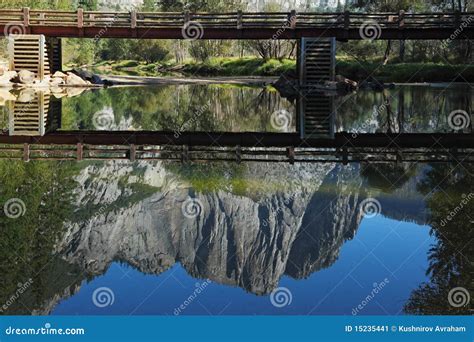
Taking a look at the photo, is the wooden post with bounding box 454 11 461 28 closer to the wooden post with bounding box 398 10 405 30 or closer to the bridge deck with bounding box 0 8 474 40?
the bridge deck with bounding box 0 8 474 40

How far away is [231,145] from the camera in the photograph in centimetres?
1888

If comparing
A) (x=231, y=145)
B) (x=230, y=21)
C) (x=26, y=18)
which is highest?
(x=230, y=21)

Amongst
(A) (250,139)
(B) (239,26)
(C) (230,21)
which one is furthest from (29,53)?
(A) (250,139)

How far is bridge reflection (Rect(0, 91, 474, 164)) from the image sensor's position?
655 inches

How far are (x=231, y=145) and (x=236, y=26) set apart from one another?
17.2 m

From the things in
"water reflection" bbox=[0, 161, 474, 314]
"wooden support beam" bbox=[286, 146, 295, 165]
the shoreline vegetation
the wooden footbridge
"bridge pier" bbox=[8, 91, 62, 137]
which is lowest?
the shoreline vegetation

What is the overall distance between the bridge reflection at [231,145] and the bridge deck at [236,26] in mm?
12153

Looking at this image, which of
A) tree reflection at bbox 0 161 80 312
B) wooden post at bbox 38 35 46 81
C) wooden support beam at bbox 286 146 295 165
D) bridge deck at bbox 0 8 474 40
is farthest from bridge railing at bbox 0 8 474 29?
tree reflection at bbox 0 161 80 312

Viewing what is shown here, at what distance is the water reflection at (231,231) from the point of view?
7535 millimetres

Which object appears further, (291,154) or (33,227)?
(291,154)

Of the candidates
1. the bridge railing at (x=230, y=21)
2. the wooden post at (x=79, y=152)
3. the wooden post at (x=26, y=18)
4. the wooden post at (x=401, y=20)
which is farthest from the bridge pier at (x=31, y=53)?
the wooden post at (x=79, y=152)

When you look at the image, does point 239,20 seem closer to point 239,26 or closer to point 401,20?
point 239,26

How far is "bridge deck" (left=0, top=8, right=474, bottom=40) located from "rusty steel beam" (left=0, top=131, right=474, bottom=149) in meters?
14.6

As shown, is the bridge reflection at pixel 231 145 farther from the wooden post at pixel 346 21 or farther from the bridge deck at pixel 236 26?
the wooden post at pixel 346 21
